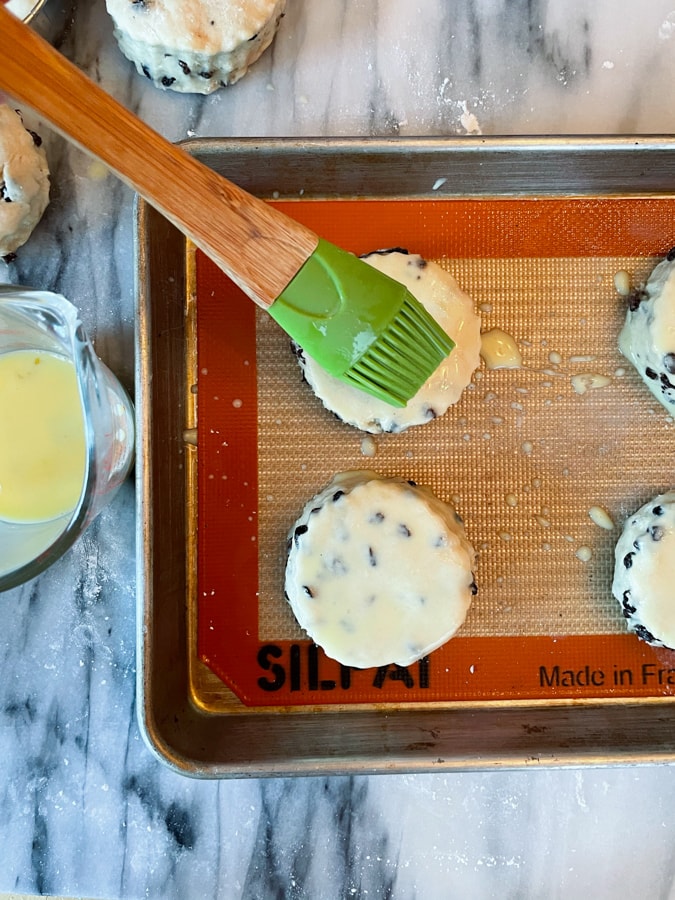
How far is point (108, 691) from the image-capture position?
1.28 metres

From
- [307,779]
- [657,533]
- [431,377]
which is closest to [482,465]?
[431,377]

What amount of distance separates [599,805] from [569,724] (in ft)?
0.71

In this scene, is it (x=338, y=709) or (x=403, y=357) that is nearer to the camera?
(x=403, y=357)

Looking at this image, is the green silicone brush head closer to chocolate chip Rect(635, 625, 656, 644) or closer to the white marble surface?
the white marble surface

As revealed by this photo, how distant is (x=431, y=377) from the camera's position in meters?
1.17

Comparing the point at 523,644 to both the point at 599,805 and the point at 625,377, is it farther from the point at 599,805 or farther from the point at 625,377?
the point at 625,377

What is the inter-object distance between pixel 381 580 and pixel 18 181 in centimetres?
84

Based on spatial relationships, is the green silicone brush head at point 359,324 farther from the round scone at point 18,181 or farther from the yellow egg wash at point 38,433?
the round scone at point 18,181

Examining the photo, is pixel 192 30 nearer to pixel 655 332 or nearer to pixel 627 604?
pixel 655 332

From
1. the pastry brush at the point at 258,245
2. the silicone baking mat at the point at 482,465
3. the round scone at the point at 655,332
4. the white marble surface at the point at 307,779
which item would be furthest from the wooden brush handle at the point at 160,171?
the round scone at the point at 655,332

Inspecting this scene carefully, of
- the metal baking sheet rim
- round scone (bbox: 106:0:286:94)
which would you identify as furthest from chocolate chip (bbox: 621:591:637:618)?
round scone (bbox: 106:0:286:94)

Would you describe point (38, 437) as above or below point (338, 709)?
above

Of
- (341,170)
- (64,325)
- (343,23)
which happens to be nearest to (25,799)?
(64,325)

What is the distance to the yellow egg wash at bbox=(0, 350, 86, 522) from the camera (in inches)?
41.7
